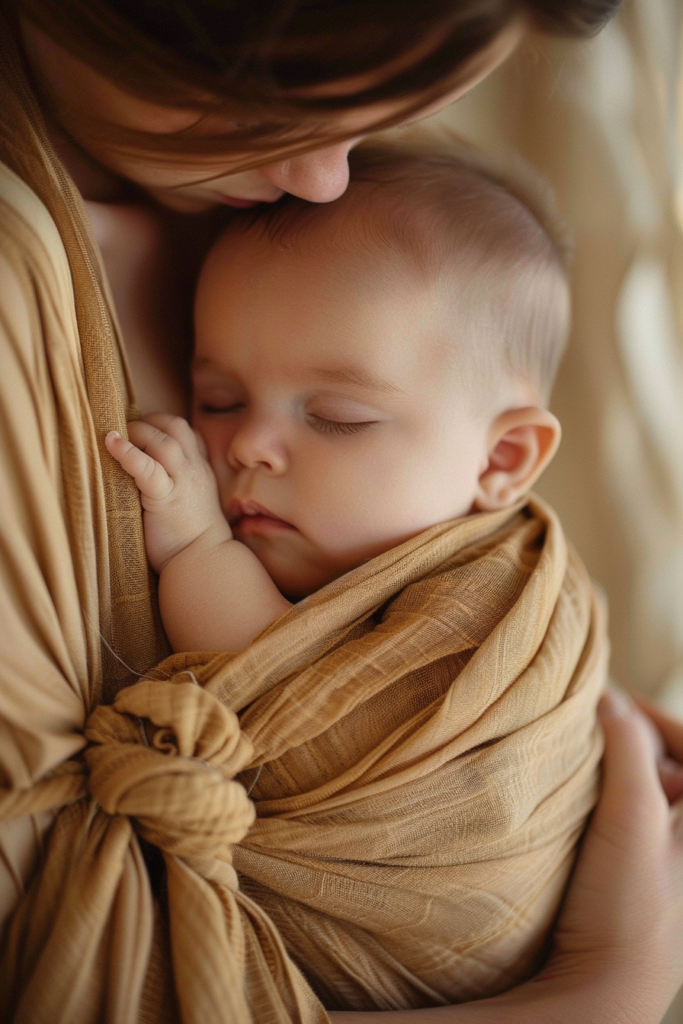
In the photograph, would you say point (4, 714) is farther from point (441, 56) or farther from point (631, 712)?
point (631, 712)

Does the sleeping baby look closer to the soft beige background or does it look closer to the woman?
the woman

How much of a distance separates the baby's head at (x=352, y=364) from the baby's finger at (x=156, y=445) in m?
0.08

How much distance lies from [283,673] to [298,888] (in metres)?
0.20

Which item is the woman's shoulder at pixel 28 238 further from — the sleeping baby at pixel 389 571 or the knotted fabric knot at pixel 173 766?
the knotted fabric knot at pixel 173 766

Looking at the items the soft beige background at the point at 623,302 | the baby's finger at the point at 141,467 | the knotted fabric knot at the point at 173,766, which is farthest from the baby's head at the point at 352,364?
the soft beige background at the point at 623,302

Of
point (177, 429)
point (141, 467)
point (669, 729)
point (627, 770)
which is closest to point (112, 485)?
point (141, 467)

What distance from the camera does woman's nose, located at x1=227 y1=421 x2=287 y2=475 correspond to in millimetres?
855

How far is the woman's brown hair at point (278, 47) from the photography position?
0.63m

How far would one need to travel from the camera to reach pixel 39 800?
64 centimetres

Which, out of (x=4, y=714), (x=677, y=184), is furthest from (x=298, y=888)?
(x=677, y=184)

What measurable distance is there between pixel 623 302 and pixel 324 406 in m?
0.78

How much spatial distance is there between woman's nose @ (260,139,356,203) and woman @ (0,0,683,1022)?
0.01 metres

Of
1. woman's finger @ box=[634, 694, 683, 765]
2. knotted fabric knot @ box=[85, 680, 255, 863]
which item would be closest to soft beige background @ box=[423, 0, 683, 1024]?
woman's finger @ box=[634, 694, 683, 765]

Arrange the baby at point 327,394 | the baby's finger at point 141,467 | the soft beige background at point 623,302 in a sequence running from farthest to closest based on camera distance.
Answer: the soft beige background at point 623,302
the baby at point 327,394
the baby's finger at point 141,467
